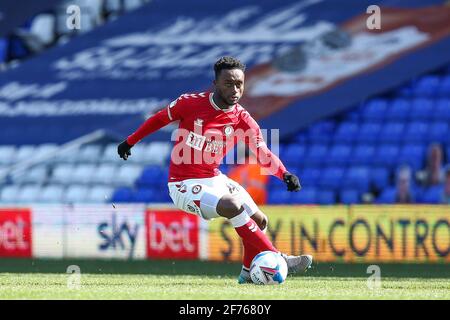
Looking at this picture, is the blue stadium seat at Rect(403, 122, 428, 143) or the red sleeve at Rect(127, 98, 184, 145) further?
the blue stadium seat at Rect(403, 122, 428, 143)

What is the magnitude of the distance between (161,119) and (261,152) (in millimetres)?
915

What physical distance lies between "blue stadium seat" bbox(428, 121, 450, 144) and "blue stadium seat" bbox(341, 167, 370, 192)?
49.3 inches

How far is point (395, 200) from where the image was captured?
17.9 metres

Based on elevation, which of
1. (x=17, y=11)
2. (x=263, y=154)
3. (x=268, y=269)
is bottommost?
(x=268, y=269)

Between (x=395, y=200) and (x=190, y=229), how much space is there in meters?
3.99

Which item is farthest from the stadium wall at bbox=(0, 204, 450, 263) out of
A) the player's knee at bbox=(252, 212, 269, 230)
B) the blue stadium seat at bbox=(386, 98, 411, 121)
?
the player's knee at bbox=(252, 212, 269, 230)

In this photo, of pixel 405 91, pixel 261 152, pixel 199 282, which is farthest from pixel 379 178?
pixel 261 152

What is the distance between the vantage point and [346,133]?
65.1ft

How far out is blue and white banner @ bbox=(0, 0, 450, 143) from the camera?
19.8 meters

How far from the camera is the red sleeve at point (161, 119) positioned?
9695 millimetres

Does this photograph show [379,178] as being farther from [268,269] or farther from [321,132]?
[268,269]

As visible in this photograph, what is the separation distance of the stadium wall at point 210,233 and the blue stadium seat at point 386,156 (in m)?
3.88

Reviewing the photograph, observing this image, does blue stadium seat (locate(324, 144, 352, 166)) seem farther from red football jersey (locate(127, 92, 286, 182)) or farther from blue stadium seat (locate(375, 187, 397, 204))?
red football jersey (locate(127, 92, 286, 182))
